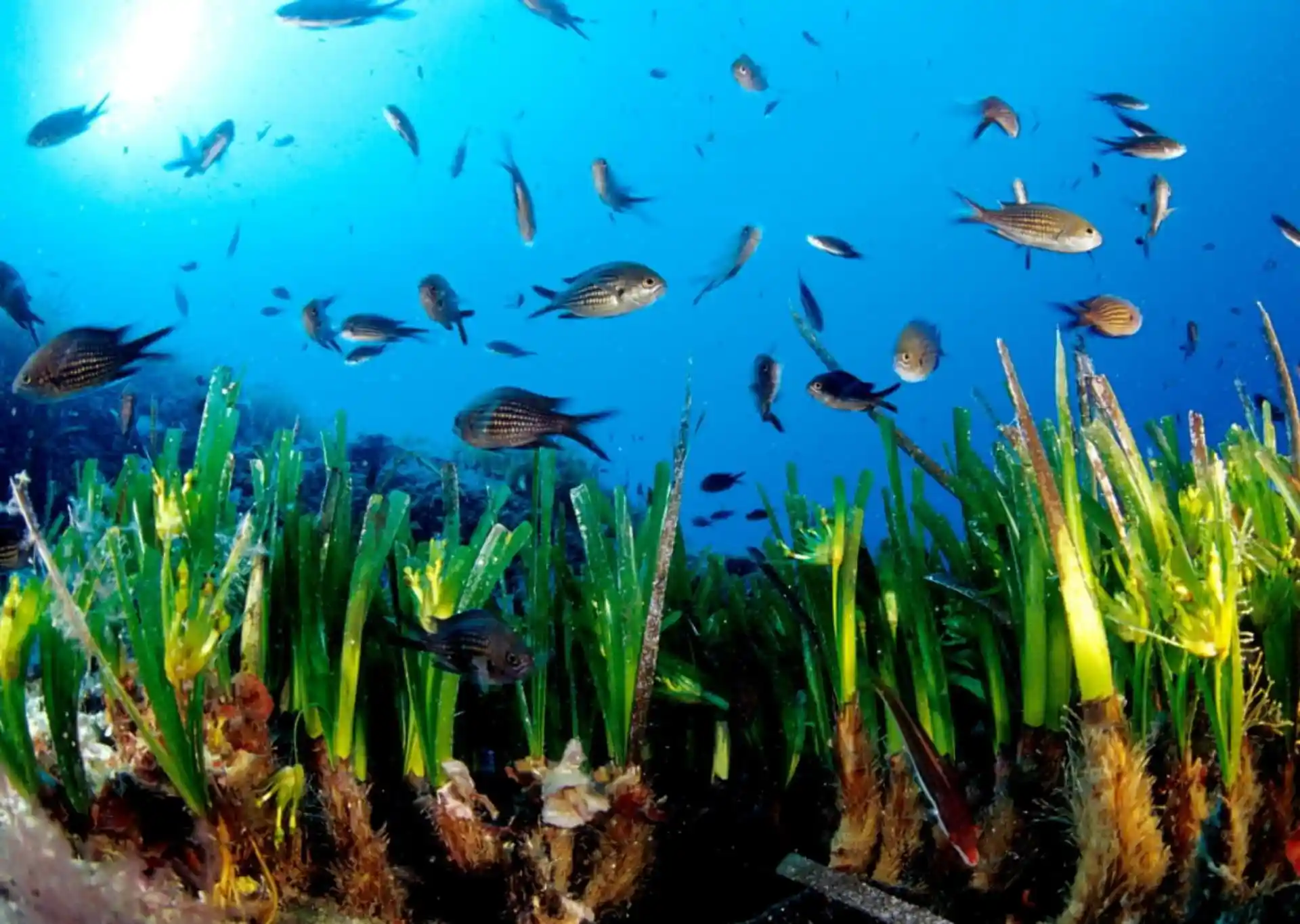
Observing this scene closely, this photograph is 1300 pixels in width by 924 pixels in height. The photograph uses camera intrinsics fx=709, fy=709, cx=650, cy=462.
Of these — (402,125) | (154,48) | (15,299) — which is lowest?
(15,299)

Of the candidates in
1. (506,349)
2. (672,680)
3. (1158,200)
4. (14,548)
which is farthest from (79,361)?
(1158,200)

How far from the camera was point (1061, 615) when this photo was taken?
6.98ft

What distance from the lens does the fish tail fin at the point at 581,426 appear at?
11.7 ft

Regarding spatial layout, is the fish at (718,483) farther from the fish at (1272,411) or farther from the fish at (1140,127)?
the fish at (1140,127)

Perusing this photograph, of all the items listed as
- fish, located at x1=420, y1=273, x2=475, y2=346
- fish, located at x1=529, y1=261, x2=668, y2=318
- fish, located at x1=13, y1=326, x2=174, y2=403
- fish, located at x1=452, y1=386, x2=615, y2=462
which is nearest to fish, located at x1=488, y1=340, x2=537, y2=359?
fish, located at x1=420, y1=273, x2=475, y2=346

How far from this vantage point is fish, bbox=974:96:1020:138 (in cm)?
785

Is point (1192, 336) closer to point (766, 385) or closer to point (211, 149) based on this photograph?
point (766, 385)

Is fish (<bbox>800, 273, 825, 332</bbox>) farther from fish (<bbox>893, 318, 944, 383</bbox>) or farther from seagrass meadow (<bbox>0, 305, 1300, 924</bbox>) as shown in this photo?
seagrass meadow (<bbox>0, 305, 1300, 924</bbox>)

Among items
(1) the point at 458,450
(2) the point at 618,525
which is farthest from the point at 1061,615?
(1) the point at 458,450

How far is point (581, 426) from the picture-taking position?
3.91 m

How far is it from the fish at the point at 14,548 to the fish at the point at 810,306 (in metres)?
5.37

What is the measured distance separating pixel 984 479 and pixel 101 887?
9.69 ft

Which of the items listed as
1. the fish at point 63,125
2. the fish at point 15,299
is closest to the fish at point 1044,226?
the fish at point 15,299

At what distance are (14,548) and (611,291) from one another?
3.44 metres
